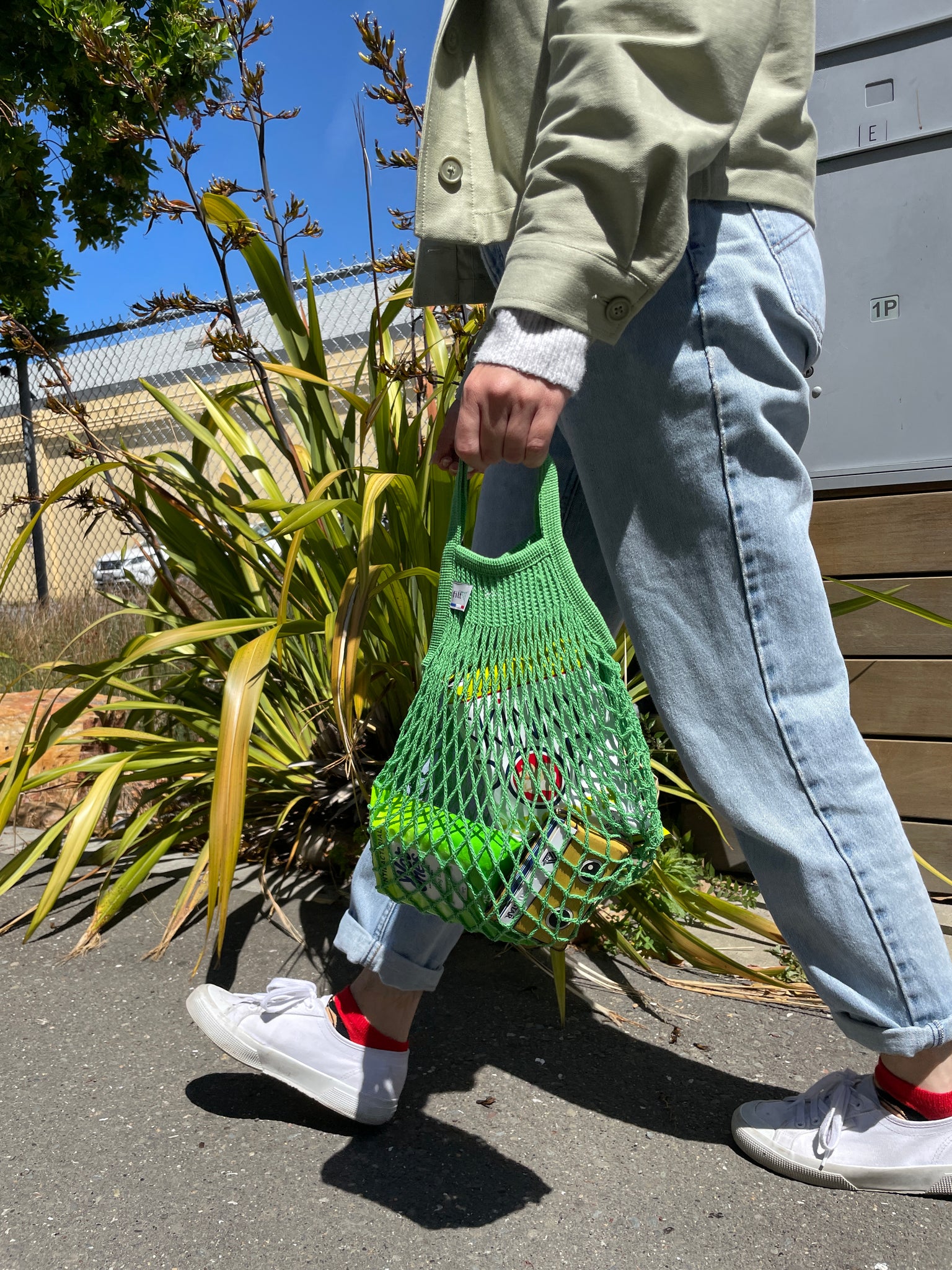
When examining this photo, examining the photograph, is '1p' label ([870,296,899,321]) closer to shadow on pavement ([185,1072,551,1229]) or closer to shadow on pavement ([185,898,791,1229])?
shadow on pavement ([185,898,791,1229])

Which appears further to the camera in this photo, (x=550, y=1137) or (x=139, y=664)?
(x=139, y=664)

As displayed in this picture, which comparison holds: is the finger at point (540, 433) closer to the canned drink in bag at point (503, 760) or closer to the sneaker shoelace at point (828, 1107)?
the canned drink in bag at point (503, 760)

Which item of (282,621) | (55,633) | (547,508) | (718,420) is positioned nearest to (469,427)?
(547,508)

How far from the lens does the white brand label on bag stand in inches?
48.8

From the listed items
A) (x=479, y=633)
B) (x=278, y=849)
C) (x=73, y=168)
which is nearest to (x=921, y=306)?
(x=479, y=633)

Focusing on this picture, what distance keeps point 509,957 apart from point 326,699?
791mm

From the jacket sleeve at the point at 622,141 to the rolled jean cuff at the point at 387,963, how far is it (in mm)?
924

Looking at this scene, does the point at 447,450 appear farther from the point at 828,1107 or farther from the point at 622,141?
the point at 828,1107

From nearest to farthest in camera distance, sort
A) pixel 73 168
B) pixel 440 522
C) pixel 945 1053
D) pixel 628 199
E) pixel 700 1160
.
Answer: pixel 628 199, pixel 945 1053, pixel 700 1160, pixel 440 522, pixel 73 168

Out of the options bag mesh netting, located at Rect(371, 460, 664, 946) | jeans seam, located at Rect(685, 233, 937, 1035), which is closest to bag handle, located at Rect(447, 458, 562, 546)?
bag mesh netting, located at Rect(371, 460, 664, 946)

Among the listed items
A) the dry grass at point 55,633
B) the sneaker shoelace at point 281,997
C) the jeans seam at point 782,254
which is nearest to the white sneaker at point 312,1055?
the sneaker shoelace at point 281,997

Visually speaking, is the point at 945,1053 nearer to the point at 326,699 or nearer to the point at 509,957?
the point at 509,957

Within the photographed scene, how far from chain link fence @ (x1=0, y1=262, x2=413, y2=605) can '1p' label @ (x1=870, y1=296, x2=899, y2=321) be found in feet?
5.08

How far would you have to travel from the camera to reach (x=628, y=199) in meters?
1.07
